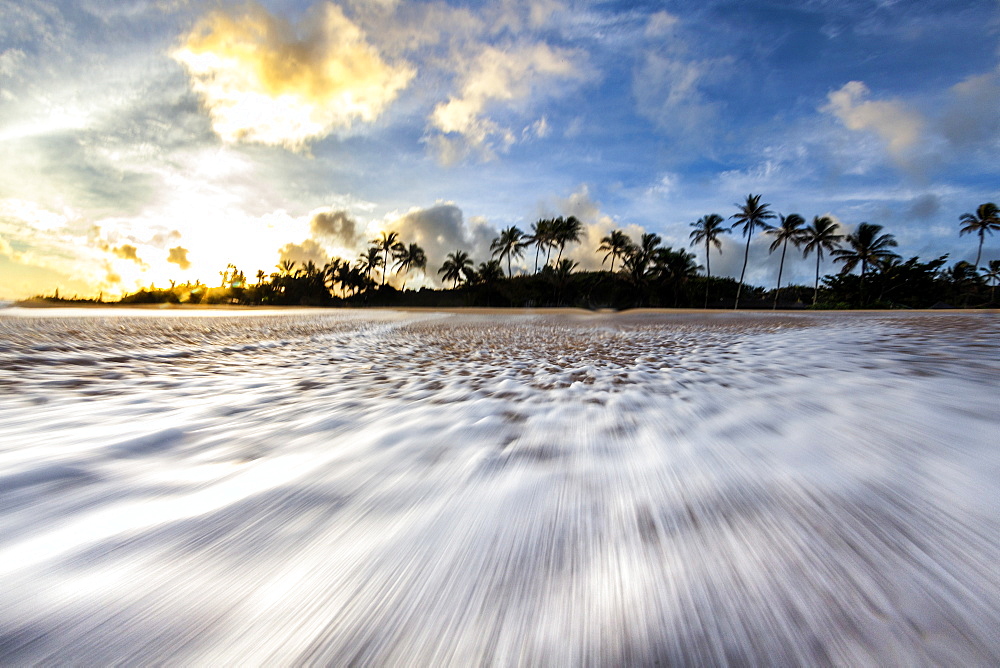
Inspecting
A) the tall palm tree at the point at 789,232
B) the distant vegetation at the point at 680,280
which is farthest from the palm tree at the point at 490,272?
the tall palm tree at the point at 789,232

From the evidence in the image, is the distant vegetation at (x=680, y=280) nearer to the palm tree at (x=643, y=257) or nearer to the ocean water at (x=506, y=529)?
the palm tree at (x=643, y=257)

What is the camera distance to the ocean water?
2.01ft

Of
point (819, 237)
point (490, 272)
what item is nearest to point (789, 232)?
point (819, 237)

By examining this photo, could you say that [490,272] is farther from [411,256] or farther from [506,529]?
[506,529]

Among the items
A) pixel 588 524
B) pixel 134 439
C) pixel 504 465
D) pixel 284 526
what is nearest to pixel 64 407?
pixel 134 439

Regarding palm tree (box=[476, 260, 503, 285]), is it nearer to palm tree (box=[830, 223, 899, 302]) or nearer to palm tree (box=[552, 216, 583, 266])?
palm tree (box=[552, 216, 583, 266])

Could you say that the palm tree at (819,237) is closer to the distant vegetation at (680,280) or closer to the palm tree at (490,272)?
the distant vegetation at (680,280)

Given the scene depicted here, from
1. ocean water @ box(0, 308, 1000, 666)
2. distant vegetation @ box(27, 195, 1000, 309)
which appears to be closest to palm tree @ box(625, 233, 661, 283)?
distant vegetation @ box(27, 195, 1000, 309)

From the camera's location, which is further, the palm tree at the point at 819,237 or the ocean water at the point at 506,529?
the palm tree at the point at 819,237

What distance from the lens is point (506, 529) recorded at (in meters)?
0.93

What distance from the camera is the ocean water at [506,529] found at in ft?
2.01

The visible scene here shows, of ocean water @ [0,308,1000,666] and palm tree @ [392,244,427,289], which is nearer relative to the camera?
ocean water @ [0,308,1000,666]

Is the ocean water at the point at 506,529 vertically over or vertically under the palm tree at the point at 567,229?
Answer: under

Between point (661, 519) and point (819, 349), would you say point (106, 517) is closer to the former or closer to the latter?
point (661, 519)
